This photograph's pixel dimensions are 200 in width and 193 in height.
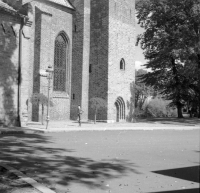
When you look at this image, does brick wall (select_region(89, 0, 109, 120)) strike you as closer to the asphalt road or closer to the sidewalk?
the sidewalk

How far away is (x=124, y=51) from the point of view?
90.1ft

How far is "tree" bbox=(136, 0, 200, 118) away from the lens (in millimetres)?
27594

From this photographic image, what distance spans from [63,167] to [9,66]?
39.6ft

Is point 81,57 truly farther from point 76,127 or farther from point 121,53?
point 76,127

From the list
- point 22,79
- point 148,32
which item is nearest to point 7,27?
point 22,79

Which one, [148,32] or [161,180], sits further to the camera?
[148,32]

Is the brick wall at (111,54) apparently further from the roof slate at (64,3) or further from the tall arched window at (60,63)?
the tall arched window at (60,63)

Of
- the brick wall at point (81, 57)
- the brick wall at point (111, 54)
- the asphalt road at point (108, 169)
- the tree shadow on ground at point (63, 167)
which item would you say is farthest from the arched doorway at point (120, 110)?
the tree shadow on ground at point (63, 167)

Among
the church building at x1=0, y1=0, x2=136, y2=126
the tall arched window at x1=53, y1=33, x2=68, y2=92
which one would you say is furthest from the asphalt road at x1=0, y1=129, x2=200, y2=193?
the tall arched window at x1=53, y1=33, x2=68, y2=92

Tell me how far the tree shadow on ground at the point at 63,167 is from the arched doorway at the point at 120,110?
1852 centimetres

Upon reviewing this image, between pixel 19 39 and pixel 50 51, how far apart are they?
7.23 meters

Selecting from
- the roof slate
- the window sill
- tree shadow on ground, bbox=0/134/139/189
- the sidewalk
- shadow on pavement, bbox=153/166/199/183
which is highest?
the roof slate

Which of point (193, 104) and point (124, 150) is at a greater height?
point (193, 104)

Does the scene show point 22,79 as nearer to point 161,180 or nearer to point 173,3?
point 161,180
